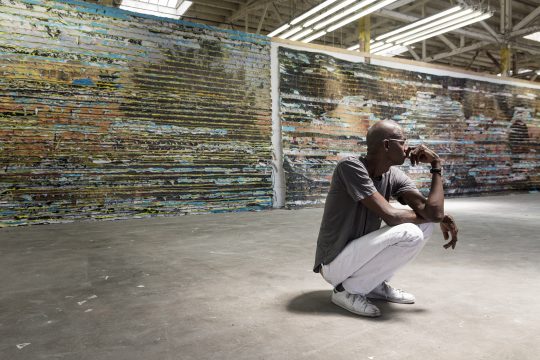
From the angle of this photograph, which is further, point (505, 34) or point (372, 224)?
point (505, 34)

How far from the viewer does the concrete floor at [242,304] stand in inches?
63.5

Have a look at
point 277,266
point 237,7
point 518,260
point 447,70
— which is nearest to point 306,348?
point 277,266

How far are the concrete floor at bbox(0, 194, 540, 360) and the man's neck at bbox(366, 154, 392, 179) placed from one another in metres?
0.74

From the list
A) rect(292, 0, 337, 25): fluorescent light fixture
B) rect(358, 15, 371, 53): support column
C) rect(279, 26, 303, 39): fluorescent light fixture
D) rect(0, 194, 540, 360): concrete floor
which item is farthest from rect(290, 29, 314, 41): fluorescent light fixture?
rect(0, 194, 540, 360): concrete floor

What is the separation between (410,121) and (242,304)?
7.59m

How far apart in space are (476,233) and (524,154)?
25.2ft

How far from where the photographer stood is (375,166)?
6.92 ft

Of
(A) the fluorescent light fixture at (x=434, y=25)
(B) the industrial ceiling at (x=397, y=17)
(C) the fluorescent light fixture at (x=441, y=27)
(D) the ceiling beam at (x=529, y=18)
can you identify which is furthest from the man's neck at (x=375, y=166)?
(D) the ceiling beam at (x=529, y=18)

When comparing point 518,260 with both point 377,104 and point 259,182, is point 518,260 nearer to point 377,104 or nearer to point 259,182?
point 259,182

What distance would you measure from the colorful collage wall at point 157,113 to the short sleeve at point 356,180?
4521 mm

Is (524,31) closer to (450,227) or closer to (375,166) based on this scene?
(450,227)

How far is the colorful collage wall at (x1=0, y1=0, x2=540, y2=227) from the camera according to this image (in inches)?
204

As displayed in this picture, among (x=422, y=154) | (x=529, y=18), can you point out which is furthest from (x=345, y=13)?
(x=529, y=18)

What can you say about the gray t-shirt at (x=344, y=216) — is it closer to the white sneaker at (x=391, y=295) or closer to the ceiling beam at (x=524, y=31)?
the white sneaker at (x=391, y=295)
